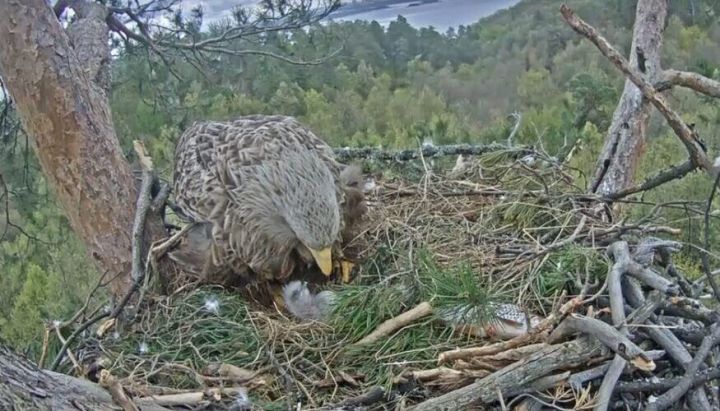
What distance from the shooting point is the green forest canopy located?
19.7ft

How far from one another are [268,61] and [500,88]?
23.6 ft

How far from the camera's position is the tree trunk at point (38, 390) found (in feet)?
6.70

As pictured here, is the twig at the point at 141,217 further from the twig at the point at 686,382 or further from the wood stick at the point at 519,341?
the twig at the point at 686,382

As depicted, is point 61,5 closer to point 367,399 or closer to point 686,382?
point 367,399

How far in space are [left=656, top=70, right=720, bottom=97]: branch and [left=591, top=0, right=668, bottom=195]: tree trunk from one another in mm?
789

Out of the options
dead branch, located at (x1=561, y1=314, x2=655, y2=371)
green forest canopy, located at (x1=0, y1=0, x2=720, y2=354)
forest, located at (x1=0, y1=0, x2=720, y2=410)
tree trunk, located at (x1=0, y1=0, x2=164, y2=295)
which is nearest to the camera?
dead branch, located at (x1=561, y1=314, x2=655, y2=371)

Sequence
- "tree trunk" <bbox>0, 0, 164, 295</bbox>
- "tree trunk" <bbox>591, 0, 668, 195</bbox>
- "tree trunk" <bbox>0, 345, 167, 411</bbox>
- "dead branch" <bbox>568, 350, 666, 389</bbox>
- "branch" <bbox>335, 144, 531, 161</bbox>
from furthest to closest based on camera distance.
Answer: "branch" <bbox>335, 144, 531, 161</bbox>, "tree trunk" <bbox>591, 0, 668, 195</bbox>, "tree trunk" <bbox>0, 0, 164, 295</bbox>, "dead branch" <bbox>568, 350, 666, 389</bbox>, "tree trunk" <bbox>0, 345, 167, 411</bbox>

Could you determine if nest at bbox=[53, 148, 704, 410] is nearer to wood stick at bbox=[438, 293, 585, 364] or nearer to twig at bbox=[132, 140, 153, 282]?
wood stick at bbox=[438, 293, 585, 364]

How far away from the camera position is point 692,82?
288cm

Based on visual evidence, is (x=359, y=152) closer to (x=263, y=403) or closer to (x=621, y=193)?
(x=621, y=193)

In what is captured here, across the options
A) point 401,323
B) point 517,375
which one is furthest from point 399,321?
point 517,375

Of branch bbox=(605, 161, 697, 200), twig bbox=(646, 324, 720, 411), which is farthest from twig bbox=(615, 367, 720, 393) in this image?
branch bbox=(605, 161, 697, 200)

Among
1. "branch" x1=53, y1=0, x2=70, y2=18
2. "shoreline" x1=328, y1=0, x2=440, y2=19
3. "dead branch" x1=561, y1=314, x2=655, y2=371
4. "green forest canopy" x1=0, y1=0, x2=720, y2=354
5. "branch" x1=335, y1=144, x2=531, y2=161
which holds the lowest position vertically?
"green forest canopy" x1=0, y1=0, x2=720, y2=354

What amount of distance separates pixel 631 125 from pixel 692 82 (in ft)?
4.13
